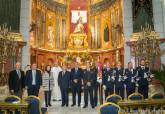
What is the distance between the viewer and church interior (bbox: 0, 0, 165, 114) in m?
6.31

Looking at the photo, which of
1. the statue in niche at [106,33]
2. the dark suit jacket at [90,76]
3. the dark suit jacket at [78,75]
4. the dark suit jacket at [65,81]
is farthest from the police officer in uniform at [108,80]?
the statue in niche at [106,33]

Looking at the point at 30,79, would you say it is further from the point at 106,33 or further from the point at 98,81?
the point at 106,33

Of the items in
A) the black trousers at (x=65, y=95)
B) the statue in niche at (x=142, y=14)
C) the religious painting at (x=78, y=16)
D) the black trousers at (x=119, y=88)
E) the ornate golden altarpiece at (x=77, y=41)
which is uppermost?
the religious painting at (x=78, y=16)

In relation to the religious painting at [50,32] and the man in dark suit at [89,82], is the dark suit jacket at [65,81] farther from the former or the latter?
the religious painting at [50,32]

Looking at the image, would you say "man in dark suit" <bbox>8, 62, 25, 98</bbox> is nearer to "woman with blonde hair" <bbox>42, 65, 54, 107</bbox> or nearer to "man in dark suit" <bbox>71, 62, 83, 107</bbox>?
"woman with blonde hair" <bbox>42, 65, 54, 107</bbox>

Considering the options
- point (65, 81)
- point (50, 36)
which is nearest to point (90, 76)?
point (65, 81)

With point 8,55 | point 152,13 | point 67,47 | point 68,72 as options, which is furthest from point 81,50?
point 68,72

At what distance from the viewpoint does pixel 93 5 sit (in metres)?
22.0

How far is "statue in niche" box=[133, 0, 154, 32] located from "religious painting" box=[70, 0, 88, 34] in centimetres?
805

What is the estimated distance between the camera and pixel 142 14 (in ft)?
46.8

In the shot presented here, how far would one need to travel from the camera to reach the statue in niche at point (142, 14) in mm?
14005

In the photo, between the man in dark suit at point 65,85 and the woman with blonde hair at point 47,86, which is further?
the man in dark suit at point 65,85

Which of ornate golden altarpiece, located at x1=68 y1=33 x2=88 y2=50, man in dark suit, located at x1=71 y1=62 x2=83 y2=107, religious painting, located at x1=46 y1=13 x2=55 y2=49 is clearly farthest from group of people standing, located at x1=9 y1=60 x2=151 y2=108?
ornate golden altarpiece, located at x1=68 y1=33 x2=88 y2=50

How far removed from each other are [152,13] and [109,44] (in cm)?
631
